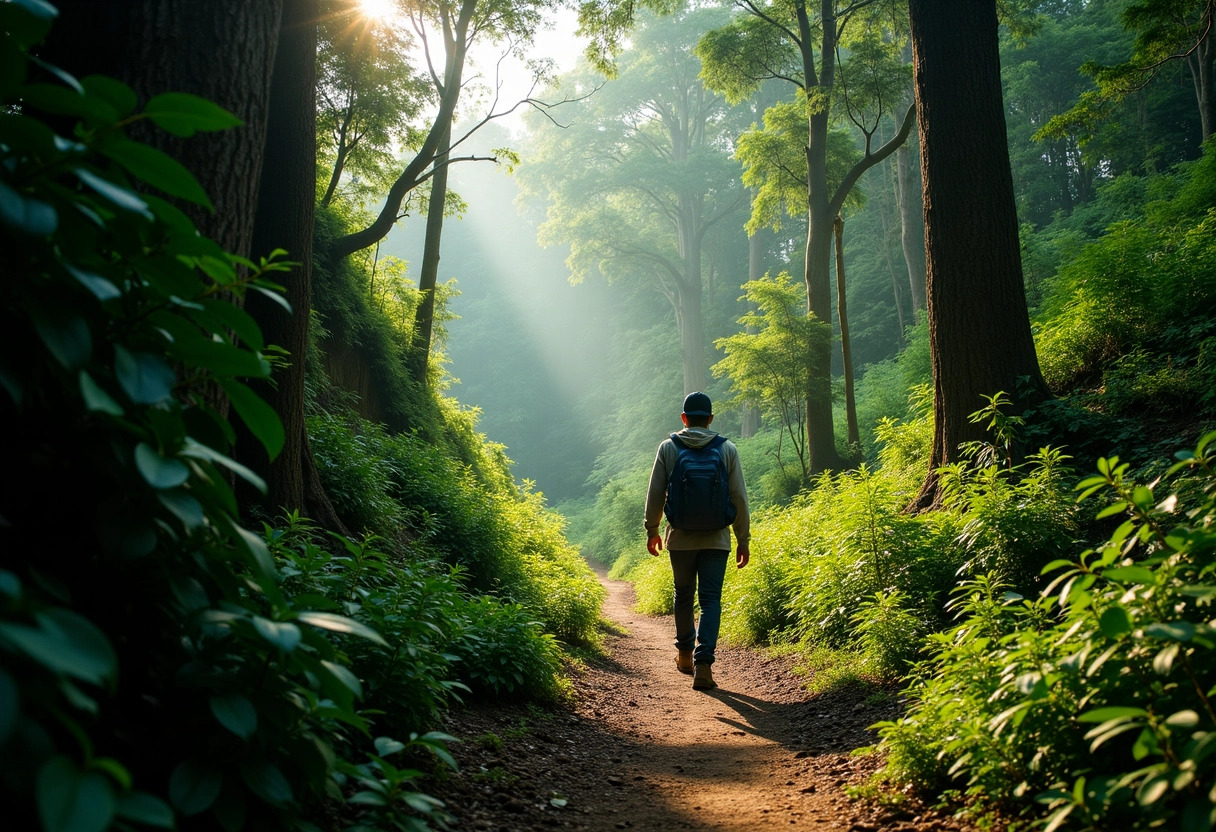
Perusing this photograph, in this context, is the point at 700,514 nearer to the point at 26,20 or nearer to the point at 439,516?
the point at 439,516

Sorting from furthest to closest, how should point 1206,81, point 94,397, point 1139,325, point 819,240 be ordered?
point 1206,81
point 819,240
point 1139,325
point 94,397

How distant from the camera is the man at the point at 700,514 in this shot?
209 inches

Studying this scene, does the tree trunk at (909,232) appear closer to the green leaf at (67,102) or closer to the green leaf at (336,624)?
the green leaf at (336,624)

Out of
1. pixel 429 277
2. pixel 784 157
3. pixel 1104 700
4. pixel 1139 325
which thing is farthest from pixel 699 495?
pixel 784 157

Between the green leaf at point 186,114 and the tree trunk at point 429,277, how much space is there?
37.3 ft

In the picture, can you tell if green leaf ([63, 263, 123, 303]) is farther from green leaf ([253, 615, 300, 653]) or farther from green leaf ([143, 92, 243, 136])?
green leaf ([253, 615, 300, 653])

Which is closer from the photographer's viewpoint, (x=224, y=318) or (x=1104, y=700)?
(x=224, y=318)

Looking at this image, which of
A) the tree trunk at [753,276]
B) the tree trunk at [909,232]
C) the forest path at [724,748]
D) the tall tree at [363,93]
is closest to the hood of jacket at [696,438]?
the forest path at [724,748]

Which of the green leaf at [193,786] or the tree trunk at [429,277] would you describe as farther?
the tree trunk at [429,277]

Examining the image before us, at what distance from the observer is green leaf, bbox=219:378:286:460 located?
147 centimetres

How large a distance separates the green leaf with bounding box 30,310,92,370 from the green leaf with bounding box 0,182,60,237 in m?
0.18

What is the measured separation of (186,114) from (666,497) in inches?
178

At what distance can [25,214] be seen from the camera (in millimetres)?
1092

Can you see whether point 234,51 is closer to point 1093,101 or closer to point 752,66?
point 1093,101
